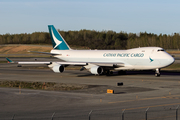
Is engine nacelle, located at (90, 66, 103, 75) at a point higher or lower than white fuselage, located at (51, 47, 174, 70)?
lower

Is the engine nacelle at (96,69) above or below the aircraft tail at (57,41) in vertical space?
below

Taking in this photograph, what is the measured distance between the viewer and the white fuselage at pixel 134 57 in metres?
47.7

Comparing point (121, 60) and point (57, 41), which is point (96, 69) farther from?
point (57, 41)

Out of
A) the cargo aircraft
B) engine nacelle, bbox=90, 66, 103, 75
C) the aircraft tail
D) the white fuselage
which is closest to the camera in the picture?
the white fuselage

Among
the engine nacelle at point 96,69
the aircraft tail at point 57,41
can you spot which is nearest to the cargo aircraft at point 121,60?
the engine nacelle at point 96,69

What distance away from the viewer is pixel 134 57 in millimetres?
50219

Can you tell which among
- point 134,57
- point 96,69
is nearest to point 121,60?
point 134,57

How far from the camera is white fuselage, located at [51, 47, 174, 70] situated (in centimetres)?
4769

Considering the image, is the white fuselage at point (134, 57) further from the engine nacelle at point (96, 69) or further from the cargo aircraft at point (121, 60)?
the engine nacelle at point (96, 69)

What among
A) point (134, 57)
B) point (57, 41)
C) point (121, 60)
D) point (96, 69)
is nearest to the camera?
point (96, 69)

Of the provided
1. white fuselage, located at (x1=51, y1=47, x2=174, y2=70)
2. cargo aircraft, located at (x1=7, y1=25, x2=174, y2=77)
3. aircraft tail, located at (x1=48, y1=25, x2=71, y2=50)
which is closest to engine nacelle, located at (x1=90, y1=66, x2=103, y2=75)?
cargo aircraft, located at (x1=7, y1=25, x2=174, y2=77)

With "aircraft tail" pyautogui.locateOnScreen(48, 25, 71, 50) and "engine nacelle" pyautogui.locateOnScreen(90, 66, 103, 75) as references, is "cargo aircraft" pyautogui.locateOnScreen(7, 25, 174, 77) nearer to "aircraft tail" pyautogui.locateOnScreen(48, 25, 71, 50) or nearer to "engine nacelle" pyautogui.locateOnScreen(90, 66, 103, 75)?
"engine nacelle" pyautogui.locateOnScreen(90, 66, 103, 75)

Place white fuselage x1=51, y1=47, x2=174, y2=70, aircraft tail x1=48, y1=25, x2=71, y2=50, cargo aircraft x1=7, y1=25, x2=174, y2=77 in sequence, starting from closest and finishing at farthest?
white fuselage x1=51, y1=47, x2=174, y2=70 < cargo aircraft x1=7, y1=25, x2=174, y2=77 < aircraft tail x1=48, y1=25, x2=71, y2=50

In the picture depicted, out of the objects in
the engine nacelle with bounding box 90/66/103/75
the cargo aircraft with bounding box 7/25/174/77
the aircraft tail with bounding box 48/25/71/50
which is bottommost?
the engine nacelle with bounding box 90/66/103/75
